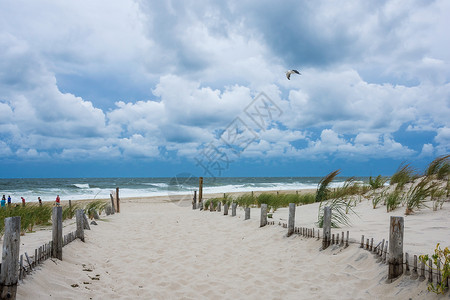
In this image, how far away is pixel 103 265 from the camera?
6668 millimetres

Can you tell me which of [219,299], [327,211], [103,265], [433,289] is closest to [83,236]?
[103,265]

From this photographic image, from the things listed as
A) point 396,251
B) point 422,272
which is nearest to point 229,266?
point 396,251

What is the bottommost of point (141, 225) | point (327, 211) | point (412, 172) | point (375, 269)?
point (141, 225)

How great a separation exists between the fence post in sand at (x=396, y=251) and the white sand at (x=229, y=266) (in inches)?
5.2

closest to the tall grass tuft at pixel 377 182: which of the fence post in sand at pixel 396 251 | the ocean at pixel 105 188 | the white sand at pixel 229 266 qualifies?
the white sand at pixel 229 266

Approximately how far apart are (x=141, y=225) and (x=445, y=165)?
37.3ft

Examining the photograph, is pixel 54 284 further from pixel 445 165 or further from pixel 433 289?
pixel 445 165

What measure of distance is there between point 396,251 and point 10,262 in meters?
5.34

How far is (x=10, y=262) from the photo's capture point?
4.18 meters

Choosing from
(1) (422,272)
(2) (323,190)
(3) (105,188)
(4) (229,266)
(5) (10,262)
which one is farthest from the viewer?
(3) (105,188)

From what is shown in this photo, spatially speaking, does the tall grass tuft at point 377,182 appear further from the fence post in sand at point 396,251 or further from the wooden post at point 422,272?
the wooden post at point 422,272

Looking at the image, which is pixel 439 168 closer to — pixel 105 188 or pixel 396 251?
pixel 396 251

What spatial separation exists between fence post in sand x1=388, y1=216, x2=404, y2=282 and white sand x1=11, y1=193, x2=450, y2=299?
131mm

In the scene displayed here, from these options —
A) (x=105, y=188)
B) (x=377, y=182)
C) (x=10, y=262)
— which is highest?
(x=377, y=182)
